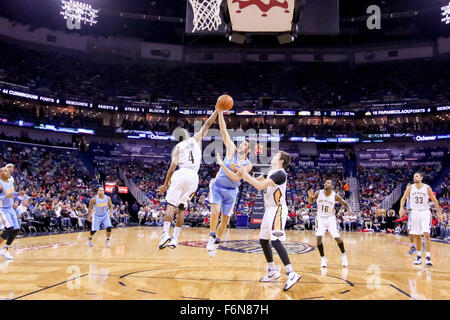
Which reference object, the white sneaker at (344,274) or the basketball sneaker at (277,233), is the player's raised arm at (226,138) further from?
the white sneaker at (344,274)

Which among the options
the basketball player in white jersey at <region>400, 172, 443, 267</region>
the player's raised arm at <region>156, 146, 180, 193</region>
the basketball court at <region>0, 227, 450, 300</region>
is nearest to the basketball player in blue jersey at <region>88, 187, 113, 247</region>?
the basketball court at <region>0, 227, 450, 300</region>

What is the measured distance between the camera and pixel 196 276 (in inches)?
284

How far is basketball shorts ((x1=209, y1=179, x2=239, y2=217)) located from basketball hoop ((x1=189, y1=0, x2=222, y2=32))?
1080 cm

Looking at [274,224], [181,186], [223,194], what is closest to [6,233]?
[181,186]

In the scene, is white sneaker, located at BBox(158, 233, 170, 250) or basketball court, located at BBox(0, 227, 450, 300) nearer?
basketball court, located at BBox(0, 227, 450, 300)

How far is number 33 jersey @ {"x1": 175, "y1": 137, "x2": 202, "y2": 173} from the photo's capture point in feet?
21.5

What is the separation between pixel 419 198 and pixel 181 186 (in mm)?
6681

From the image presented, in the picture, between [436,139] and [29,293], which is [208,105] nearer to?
[436,139]

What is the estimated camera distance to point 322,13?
16750 mm

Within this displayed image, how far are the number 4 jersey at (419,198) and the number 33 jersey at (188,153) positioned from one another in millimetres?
6387

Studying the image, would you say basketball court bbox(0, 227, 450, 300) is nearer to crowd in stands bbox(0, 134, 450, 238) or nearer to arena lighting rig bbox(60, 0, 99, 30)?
crowd in stands bbox(0, 134, 450, 238)

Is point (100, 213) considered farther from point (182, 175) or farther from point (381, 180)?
point (381, 180)

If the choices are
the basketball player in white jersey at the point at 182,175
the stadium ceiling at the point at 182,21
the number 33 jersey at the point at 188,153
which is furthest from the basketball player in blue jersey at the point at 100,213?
the stadium ceiling at the point at 182,21
